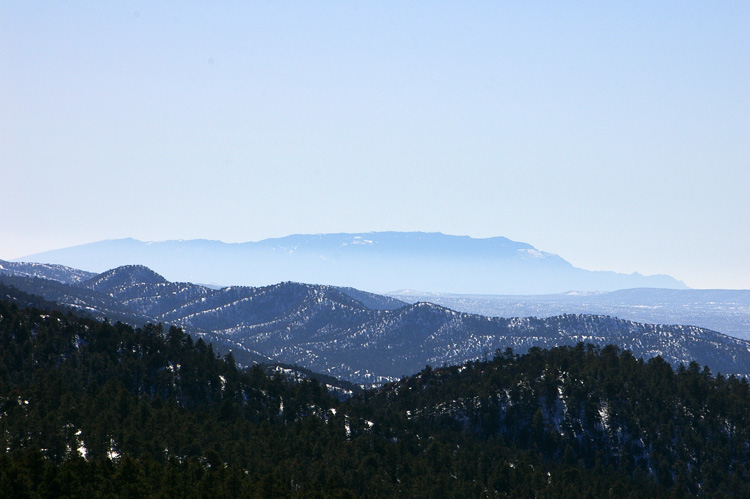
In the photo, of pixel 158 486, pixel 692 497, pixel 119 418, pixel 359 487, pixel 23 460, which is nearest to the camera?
pixel 23 460

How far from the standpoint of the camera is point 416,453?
184m

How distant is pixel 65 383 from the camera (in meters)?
186

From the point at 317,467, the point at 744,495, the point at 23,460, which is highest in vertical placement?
the point at 23,460

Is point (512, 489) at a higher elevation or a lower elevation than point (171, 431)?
lower

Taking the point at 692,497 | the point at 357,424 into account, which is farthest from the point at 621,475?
the point at 357,424

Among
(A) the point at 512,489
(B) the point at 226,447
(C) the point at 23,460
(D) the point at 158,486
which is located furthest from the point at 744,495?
(C) the point at 23,460

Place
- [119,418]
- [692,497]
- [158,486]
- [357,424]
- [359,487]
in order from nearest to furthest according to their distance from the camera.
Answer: [158,486] → [359,487] → [119,418] → [692,497] → [357,424]

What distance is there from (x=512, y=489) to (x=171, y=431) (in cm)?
7110

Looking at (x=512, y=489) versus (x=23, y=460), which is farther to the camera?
(x=512, y=489)

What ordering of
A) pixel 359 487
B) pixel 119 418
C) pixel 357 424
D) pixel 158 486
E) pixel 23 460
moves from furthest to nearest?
pixel 357 424
pixel 119 418
pixel 359 487
pixel 158 486
pixel 23 460

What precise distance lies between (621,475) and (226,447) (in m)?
107

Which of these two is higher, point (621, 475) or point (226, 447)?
point (226, 447)

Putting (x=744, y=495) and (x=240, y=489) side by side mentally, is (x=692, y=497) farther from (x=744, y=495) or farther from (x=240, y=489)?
(x=240, y=489)

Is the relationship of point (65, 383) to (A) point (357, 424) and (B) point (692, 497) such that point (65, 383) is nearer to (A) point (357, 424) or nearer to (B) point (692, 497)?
(A) point (357, 424)
